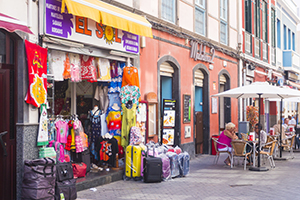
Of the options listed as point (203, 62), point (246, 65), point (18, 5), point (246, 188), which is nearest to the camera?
point (18, 5)

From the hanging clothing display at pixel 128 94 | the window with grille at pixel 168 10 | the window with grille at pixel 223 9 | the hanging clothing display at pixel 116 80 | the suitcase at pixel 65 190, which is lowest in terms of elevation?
the suitcase at pixel 65 190

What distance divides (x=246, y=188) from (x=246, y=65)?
1153 cm

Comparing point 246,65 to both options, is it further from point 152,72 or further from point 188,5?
point 152,72

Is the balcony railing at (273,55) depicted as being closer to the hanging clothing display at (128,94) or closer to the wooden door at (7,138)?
the hanging clothing display at (128,94)

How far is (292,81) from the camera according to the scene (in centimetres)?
2884

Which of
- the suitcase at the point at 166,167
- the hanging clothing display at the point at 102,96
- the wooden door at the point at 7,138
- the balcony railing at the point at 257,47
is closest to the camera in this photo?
the wooden door at the point at 7,138

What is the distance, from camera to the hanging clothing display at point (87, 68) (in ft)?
27.4

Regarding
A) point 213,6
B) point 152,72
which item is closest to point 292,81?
point 213,6

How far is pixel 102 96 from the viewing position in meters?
9.44

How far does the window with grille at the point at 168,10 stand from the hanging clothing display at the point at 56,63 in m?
4.67

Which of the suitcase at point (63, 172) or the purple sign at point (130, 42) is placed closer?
the suitcase at point (63, 172)

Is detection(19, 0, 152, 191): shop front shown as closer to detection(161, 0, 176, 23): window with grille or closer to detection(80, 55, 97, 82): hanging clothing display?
detection(80, 55, 97, 82): hanging clothing display

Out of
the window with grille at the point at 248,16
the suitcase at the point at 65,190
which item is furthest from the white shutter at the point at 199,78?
the suitcase at the point at 65,190

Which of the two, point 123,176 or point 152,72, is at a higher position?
point 152,72
